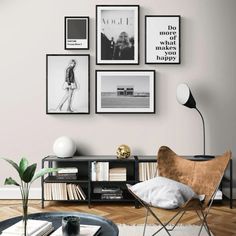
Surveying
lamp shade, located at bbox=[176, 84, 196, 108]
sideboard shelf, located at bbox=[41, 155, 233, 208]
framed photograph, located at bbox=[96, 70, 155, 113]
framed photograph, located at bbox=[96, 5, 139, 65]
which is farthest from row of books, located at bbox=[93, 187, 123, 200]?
framed photograph, located at bbox=[96, 5, 139, 65]

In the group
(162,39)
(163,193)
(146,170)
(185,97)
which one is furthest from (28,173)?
(162,39)

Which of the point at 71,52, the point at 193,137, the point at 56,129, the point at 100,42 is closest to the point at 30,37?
the point at 71,52

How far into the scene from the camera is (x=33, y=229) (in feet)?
6.74

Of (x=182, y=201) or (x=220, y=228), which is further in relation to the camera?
(x=220, y=228)

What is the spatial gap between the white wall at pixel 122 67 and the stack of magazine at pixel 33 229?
7.58 ft

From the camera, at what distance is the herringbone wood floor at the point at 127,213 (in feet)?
11.2

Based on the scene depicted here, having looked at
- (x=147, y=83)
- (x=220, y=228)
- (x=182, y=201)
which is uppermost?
(x=147, y=83)

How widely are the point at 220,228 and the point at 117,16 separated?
2565 mm

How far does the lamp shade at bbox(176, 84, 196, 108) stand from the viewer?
4090 millimetres

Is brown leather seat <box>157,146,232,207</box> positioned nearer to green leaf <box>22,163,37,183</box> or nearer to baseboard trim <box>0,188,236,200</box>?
baseboard trim <box>0,188,236,200</box>

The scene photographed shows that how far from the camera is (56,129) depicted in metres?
4.46

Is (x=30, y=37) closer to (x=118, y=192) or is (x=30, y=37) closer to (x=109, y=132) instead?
(x=109, y=132)

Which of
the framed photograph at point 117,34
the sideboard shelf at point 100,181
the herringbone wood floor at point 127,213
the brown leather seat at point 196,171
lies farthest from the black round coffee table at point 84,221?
the framed photograph at point 117,34

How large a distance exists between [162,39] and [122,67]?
0.56 m
